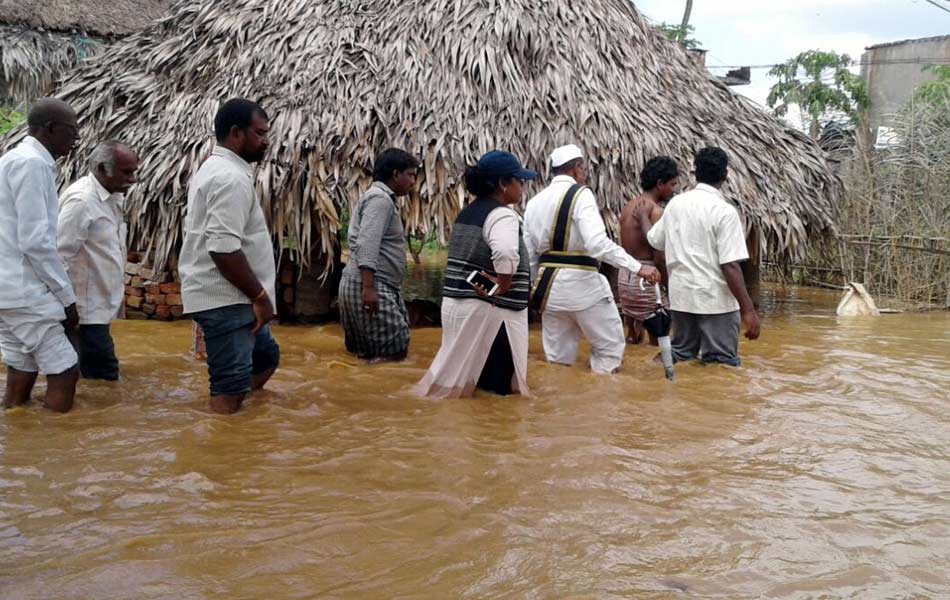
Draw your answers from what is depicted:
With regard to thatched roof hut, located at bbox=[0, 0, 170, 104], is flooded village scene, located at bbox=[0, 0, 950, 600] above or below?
below

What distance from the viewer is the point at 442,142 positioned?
7.13 metres

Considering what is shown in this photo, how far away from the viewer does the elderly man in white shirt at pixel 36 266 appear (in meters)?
3.86

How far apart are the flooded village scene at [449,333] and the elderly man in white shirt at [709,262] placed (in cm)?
2

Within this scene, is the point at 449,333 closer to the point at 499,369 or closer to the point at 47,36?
the point at 499,369

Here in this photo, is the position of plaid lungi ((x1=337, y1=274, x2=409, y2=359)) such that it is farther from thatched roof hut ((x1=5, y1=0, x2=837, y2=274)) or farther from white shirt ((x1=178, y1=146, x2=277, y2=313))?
white shirt ((x1=178, y1=146, x2=277, y2=313))

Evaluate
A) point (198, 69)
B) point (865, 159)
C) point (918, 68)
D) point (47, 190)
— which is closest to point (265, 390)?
point (47, 190)

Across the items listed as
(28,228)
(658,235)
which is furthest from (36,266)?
(658,235)

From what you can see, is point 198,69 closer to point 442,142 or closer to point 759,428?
point 442,142

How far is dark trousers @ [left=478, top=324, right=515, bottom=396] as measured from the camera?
484 cm

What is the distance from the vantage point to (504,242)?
4477 millimetres

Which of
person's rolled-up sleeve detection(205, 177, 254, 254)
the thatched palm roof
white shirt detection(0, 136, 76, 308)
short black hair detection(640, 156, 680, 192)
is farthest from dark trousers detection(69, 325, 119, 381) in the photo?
the thatched palm roof

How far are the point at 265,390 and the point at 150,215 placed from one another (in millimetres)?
2979

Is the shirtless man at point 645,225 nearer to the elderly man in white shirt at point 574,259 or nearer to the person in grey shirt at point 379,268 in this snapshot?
the elderly man in white shirt at point 574,259

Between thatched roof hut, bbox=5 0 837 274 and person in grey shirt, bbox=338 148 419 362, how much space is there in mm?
1251
